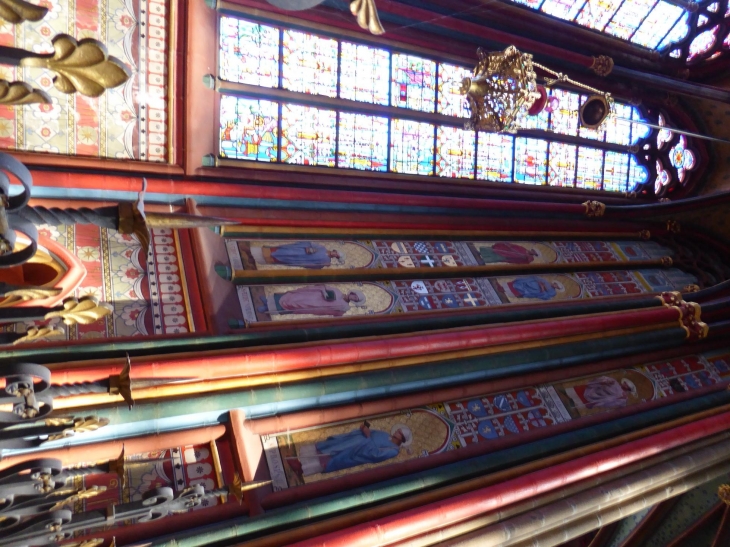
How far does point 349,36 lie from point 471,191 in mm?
2861

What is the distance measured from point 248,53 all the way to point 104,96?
2178 mm

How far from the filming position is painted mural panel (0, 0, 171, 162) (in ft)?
21.3

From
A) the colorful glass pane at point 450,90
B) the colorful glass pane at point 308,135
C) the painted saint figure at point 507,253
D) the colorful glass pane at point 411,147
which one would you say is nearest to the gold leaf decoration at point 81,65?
the colorful glass pane at point 308,135

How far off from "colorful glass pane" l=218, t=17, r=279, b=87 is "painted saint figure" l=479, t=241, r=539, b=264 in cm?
362

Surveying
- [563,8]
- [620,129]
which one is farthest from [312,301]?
[620,129]

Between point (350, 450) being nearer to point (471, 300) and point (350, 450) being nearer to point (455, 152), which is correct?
point (471, 300)

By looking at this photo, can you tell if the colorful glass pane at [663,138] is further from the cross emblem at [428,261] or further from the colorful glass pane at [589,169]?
the cross emblem at [428,261]

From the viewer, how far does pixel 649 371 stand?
8219 mm

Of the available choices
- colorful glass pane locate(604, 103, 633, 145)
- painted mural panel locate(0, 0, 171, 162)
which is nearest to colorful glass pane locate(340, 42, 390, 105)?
painted mural panel locate(0, 0, 171, 162)

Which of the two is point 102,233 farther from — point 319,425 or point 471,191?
point 471,191

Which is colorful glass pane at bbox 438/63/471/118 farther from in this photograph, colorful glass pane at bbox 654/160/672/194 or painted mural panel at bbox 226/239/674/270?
colorful glass pane at bbox 654/160/672/194

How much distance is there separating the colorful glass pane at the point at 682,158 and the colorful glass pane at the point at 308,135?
26.2ft

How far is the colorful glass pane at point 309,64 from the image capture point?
8891 mm

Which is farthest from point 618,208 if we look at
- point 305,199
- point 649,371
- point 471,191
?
point 305,199
